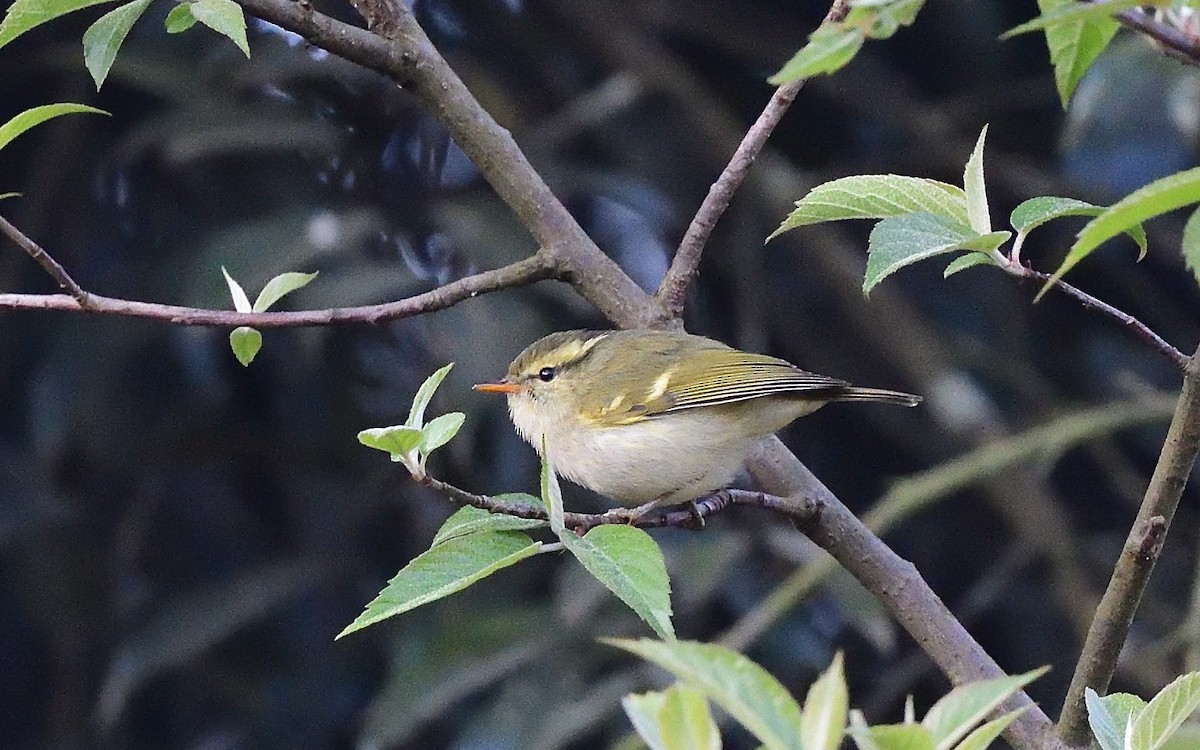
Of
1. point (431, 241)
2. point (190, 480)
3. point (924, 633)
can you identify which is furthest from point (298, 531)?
point (924, 633)

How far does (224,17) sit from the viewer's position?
1453 millimetres

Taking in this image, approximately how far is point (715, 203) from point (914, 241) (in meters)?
0.51

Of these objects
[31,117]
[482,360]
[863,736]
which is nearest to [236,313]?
[31,117]

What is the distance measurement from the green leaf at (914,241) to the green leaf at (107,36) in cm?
84

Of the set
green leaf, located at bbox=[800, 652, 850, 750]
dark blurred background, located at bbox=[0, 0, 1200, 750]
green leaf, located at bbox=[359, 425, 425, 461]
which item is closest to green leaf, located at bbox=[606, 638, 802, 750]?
green leaf, located at bbox=[800, 652, 850, 750]

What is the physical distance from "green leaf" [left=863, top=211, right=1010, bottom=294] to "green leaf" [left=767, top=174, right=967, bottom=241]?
5 cm

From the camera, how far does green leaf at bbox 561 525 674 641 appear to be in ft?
4.04

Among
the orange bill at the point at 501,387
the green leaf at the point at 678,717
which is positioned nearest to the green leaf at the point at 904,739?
the green leaf at the point at 678,717

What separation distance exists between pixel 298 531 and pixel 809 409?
6.26 feet

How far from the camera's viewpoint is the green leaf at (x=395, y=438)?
4.36 ft

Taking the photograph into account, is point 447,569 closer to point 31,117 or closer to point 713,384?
point 31,117

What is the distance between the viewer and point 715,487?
2.37m

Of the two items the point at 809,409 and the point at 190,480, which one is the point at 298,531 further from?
the point at 809,409

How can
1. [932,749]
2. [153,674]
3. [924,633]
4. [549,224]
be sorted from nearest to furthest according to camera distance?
[932,749], [924,633], [549,224], [153,674]
